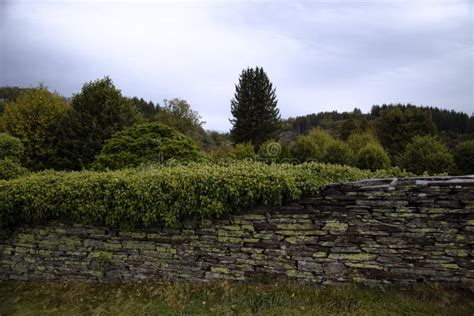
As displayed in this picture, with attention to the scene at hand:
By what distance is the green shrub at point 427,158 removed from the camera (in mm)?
12766

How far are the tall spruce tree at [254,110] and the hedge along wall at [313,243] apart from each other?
23.6m

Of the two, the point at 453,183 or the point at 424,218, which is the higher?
the point at 453,183

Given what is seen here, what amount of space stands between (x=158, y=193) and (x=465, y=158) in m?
15.7

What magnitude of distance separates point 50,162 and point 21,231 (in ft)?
31.3

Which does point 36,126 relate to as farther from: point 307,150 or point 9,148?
A: point 307,150

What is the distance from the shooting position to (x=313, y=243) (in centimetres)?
452

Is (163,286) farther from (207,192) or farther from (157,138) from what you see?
(157,138)

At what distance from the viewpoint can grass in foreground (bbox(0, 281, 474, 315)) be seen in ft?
12.6

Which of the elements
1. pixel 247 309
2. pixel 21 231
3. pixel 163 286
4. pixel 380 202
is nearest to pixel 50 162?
pixel 21 231

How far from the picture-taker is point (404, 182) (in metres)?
4.27

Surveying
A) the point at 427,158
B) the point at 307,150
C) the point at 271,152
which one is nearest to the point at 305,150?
the point at 307,150

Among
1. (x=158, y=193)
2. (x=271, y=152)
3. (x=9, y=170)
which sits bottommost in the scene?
(x=158, y=193)

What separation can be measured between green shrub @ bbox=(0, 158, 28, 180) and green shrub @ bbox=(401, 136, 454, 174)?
15.1 meters

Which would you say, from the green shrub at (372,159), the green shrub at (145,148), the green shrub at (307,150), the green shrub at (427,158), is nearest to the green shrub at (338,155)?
the green shrub at (307,150)
